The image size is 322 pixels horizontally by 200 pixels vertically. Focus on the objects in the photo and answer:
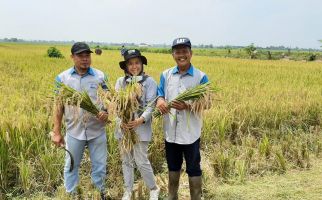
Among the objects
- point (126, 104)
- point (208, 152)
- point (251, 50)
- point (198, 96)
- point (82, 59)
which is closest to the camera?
point (126, 104)

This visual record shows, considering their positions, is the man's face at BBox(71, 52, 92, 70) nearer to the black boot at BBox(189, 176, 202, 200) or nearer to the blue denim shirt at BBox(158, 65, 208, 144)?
the blue denim shirt at BBox(158, 65, 208, 144)

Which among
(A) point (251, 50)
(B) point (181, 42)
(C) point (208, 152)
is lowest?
(C) point (208, 152)

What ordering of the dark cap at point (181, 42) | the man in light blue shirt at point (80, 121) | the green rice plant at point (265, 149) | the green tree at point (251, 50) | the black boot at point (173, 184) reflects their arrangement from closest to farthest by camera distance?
the dark cap at point (181, 42), the man in light blue shirt at point (80, 121), the black boot at point (173, 184), the green rice plant at point (265, 149), the green tree at point (251, 50)

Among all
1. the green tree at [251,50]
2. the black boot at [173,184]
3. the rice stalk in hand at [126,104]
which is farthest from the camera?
the green tree at [251,50]

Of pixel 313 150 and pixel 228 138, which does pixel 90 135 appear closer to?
pixel 228 138

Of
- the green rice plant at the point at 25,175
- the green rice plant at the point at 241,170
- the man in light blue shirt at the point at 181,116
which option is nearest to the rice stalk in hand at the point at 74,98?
the man in light blue shirt at the point at 181,116

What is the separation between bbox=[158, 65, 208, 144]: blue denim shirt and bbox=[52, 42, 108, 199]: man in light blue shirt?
0.59 meters

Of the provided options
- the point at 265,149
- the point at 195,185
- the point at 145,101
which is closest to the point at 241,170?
the point at 265,149

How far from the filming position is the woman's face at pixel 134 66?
3297mm

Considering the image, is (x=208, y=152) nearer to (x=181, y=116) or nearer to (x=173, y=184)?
(x=173, y=184)

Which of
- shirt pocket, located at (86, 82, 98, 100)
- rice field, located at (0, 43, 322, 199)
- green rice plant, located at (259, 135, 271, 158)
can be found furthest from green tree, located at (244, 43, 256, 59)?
shirt pocket, located at (86, 82, 98, 100)

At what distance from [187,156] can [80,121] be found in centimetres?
102

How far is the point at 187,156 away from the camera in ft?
11.2

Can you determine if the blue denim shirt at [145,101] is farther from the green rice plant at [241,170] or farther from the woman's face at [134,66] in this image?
the green rice plant at [241,170]
